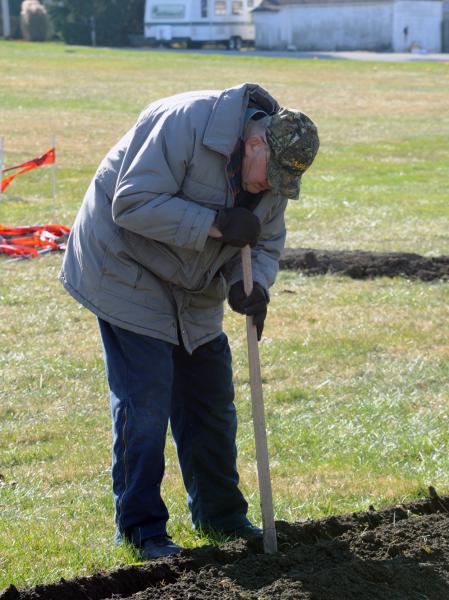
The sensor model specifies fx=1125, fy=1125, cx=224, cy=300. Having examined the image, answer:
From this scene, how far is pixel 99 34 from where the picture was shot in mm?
56031

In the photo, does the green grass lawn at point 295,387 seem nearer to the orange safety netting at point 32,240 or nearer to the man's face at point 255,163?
the orange safety netting at point 32,240

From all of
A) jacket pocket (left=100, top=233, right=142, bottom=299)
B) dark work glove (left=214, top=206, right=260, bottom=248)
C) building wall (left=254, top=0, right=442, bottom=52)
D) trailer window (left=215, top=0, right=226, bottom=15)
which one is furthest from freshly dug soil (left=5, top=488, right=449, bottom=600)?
building wall (left=254, top=0, right=442, bottom=52)

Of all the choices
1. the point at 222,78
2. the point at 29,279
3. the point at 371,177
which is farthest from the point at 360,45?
the point at 29,279

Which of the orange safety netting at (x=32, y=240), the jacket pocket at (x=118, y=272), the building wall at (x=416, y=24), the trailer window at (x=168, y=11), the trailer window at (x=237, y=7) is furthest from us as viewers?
the trailer window at (x=237, y=7)

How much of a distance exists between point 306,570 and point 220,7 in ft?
175

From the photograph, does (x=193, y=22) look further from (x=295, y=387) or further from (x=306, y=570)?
(x=306, y=570)

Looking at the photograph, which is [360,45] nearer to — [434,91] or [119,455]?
[434,91]

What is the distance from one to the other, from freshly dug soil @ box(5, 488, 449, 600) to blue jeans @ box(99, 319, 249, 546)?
27 cm

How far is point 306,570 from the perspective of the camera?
14.5ft

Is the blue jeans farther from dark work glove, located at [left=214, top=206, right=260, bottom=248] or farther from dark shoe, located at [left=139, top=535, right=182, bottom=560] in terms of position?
dark work glove, located at [left=214, top=206, right=260, bottom=248]

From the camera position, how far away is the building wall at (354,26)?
5512 cm

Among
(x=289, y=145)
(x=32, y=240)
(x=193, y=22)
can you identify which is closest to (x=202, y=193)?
(x=289, y=145)

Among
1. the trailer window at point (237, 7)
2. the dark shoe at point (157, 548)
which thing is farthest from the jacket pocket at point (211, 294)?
the trailer window at point (237, 7)

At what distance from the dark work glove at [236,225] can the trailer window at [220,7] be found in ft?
171
